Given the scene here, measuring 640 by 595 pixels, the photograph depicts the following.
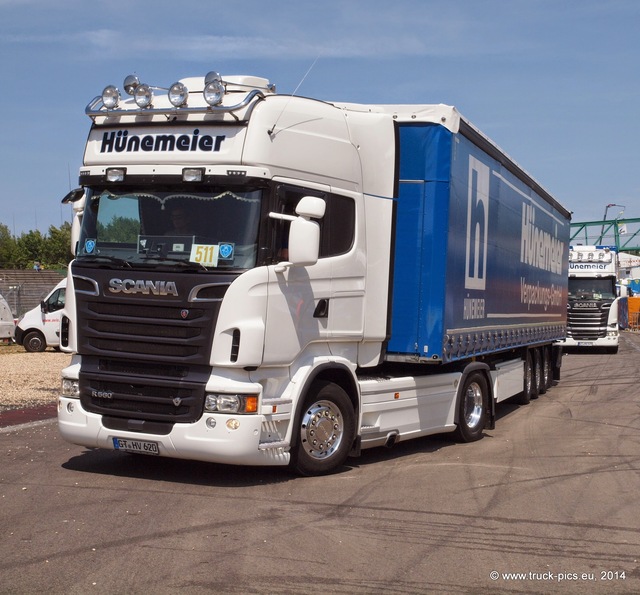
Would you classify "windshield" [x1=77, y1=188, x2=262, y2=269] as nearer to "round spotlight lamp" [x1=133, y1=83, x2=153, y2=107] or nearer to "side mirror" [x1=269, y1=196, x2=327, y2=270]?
"side mirror" [x1=269, y1=196, x2=327, y2=270]

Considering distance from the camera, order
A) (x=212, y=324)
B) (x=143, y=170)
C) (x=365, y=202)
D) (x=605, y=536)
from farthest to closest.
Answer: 1. (x=365, y=202)
2. (x=143, y=170)
3. (x=212, y=324)
4. (x=605, y=536)

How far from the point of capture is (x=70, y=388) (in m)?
8.85

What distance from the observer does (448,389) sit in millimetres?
11250

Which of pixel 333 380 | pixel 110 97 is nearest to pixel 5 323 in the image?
pixel 110 97

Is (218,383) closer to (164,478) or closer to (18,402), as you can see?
(164,478)

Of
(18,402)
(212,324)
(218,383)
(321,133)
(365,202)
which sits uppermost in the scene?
(321,133)

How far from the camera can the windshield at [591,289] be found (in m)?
33.2

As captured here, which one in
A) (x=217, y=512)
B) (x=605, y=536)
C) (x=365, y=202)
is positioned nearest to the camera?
(x=605, y=536)

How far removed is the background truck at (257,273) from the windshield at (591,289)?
2390 cm

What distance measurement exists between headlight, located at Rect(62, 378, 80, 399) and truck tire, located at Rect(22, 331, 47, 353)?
19077 millimetres

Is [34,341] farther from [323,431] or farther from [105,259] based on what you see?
[323,431]

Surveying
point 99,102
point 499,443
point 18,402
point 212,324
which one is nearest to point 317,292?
point 212,324

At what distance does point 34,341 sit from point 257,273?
20641mm

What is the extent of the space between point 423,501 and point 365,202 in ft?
10.6
